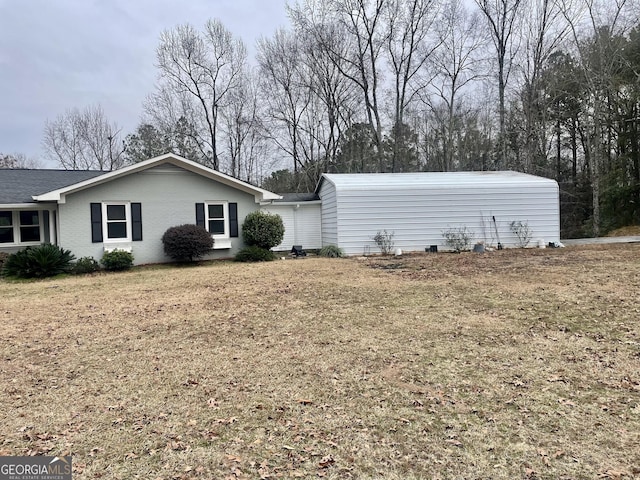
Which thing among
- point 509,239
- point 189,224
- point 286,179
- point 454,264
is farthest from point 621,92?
point 189,224

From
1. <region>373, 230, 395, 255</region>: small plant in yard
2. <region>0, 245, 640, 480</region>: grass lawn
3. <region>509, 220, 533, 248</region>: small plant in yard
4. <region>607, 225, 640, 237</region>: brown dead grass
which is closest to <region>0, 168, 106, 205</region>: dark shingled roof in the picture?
<region>0, 245, 640, 480</region>: grass lawn

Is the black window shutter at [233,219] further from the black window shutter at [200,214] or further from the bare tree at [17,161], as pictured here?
the bare tree at [17,161]

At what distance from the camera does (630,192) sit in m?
22.0

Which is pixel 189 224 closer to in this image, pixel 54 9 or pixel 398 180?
pixel 398 180

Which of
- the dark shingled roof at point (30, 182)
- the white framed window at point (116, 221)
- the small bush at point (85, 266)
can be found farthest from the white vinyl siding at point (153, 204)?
the dark shingled roof at point (30, 182)

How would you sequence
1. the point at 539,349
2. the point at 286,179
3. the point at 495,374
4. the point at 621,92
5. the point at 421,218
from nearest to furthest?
1. the point at 495,374
2. the point at 539,349
3. the point at 421,218
4. the point at 621,92
5. the point at 286,179

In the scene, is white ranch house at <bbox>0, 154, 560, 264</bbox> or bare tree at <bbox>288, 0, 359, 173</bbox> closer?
white ranch house at <bbox>0, 154, 560, 264</bbox>

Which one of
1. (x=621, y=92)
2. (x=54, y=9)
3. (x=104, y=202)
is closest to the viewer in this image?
(x=104, y=202)

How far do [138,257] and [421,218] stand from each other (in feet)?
35.1

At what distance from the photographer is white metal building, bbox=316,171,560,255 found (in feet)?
50.9

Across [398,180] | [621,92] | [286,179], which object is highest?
[621,92]

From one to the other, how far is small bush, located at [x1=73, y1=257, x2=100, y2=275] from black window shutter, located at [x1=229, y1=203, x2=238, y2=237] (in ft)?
14.9

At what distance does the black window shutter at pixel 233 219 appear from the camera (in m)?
14.8

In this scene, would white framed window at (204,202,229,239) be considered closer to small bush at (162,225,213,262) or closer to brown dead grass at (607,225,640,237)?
small bush at (162,225,213,262)
